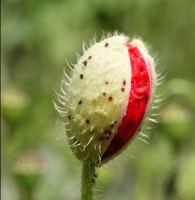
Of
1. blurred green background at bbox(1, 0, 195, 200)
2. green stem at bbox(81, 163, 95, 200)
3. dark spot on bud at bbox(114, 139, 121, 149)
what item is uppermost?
blurred green background at bbox(1, 0, 195, 200)

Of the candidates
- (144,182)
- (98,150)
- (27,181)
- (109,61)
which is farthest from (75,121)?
(144,182)

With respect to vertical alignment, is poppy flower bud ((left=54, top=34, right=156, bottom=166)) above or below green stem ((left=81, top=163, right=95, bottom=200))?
above

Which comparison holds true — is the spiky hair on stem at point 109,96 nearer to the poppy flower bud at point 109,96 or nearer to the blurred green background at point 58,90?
the poppy flower bud at point 109,96

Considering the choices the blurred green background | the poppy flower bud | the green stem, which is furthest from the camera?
the blurred green background

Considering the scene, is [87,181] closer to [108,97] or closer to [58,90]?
[108,97]

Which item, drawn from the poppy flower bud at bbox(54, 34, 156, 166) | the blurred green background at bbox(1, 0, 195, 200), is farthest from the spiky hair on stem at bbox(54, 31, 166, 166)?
the blurred green background at bbox(1, 0, 195, 200)

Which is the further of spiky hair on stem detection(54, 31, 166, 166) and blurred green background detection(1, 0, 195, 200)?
blurred green background detection(1, 0, 195, 200)

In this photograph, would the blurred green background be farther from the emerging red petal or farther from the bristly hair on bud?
the emerging red petal

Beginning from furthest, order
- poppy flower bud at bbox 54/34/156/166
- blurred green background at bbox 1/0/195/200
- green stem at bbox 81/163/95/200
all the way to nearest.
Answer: blurred green background at bbox 1/0/195/200
green stem at bbox 81/163/95/200
poppy flower bud at bbox 54/34/156/166
